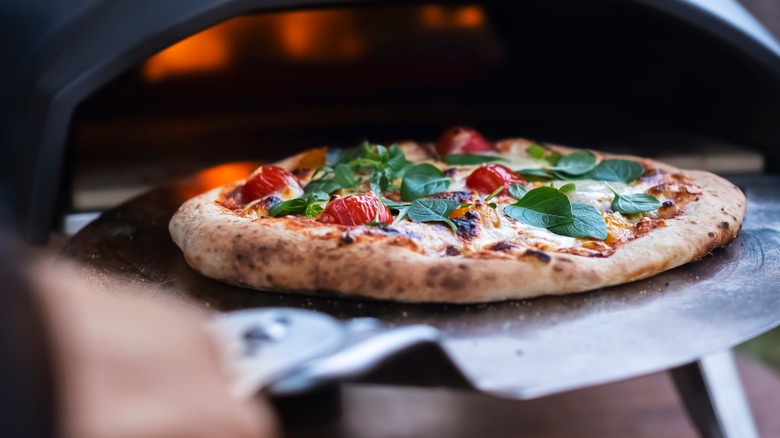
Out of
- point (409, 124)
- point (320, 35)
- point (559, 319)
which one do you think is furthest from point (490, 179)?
point (320, 35)

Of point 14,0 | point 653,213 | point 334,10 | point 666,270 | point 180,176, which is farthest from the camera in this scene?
point 334,10

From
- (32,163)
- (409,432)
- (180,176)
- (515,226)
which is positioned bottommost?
(409,432)

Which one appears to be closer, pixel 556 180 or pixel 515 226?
pixel 515 226

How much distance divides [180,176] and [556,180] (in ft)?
2.80

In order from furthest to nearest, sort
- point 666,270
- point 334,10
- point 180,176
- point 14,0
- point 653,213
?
point 334,10, point 180,176, point 14,0, point 653,213, point 666,270

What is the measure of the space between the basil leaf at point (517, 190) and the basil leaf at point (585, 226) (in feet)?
0.47

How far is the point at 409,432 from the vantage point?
7.09 ft

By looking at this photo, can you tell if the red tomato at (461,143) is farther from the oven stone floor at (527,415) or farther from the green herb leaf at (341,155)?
the oven stone floor at (527,415)

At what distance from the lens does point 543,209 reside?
4.56 ft

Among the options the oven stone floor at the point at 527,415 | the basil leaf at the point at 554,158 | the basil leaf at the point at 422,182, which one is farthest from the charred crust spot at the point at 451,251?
the oven stone floor at the point at 527,415

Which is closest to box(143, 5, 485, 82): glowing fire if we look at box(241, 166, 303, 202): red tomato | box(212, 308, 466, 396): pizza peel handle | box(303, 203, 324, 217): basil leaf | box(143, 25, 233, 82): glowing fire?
box(143, 25, 233, 82): glowing fire

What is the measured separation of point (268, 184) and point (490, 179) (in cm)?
39

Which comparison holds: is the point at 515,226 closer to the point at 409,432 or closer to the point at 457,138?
the point at 457,138

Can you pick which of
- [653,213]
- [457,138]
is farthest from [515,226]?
[457,138]
